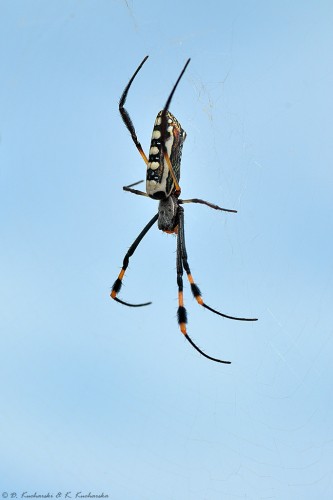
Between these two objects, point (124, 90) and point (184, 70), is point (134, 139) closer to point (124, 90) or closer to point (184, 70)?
point (124, 90)

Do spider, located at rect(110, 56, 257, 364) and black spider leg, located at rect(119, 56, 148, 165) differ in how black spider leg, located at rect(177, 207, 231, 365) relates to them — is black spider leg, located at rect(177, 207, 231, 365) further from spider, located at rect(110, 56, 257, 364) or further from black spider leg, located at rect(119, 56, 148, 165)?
black spider leg, located at rect(119, 56, 148, 165)

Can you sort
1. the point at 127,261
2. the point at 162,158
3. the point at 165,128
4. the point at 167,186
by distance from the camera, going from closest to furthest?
the point at 165,128
the point at 162,158
the point at 167,186
the point at 127,261

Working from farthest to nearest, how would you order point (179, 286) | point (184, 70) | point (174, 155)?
point (179, 286)
point (174, 155)
point (184, 70)

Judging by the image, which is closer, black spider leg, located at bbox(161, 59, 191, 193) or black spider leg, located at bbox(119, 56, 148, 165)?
black spider leg, located at bbox(161, 59, 191, 193)

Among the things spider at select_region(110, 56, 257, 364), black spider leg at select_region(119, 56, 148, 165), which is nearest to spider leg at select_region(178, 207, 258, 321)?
spider at select_region(110, 56, 257, 364)

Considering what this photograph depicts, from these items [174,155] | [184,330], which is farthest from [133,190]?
[184,330]

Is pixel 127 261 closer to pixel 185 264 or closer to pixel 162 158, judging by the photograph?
pixel 185 264

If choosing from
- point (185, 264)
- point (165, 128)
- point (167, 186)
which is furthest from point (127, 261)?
point (165, 128)

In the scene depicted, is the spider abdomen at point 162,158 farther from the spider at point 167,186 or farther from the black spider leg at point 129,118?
the black spider leg at point 129,118
